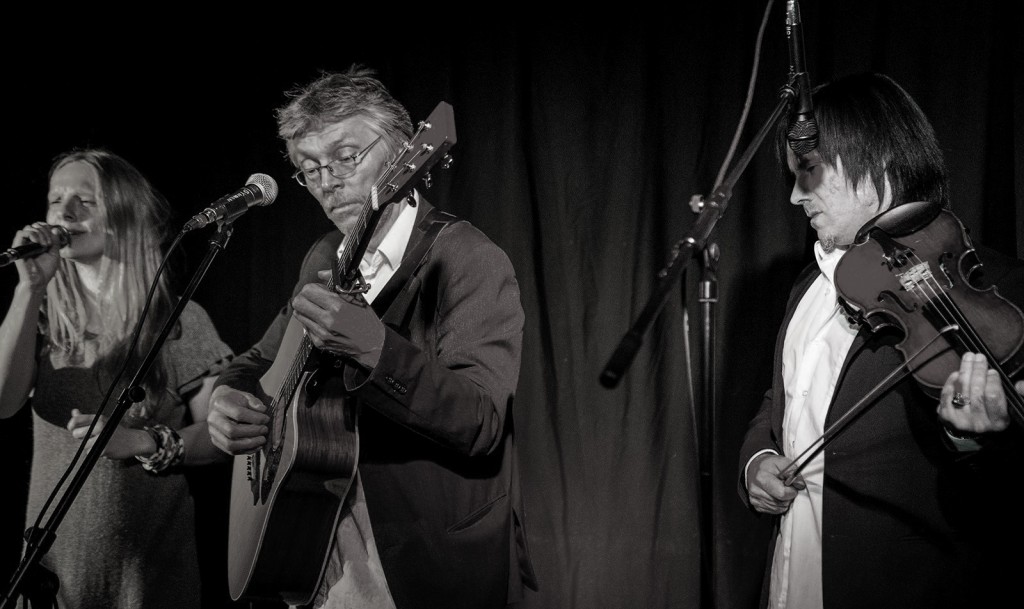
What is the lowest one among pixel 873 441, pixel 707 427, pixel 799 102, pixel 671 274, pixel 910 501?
pixel 910 501

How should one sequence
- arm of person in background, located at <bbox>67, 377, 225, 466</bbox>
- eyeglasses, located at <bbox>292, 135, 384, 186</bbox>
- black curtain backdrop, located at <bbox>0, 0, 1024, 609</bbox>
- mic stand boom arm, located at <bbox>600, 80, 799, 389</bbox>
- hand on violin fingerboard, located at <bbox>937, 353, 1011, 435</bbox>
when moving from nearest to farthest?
mic stand boom arm, located at <bbox>600, 80, 799, 389</bbox> < hand on violin fingerboard, located at <bbox>937, 353, 1011, 435</bbox> < eyeglasses, located at <bbox>292, 135, 384, 186</bbox> < arm of person in background, located at <bbox>67, 377, 225, 466</bbox> < black curtain backdrop, located at <bbox>0, 0, 1024, 609</bbox>

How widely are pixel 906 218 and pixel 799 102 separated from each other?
30cm

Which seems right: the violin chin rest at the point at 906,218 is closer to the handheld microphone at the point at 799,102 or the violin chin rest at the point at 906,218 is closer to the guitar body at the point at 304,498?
the handheld microphone at the point at 799,102

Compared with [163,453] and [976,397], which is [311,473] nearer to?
[163,453]

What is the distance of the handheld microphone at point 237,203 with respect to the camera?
6.72 feet

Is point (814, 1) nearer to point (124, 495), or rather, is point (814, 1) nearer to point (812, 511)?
point (812, 511)

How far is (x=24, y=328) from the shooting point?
8.40ft

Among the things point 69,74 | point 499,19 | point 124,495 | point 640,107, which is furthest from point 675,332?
point 69,74

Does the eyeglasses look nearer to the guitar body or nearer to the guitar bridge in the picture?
the guitar bridge

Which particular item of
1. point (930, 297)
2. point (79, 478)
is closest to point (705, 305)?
point (930, 297)

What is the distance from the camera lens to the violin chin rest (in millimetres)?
1653

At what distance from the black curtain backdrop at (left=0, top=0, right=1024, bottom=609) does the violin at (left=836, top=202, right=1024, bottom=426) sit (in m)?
0.88

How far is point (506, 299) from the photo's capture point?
1.93m

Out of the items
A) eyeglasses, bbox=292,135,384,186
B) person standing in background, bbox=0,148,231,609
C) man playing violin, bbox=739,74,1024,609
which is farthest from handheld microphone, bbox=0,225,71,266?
man playing violin, bbox=739,74,1024,609
